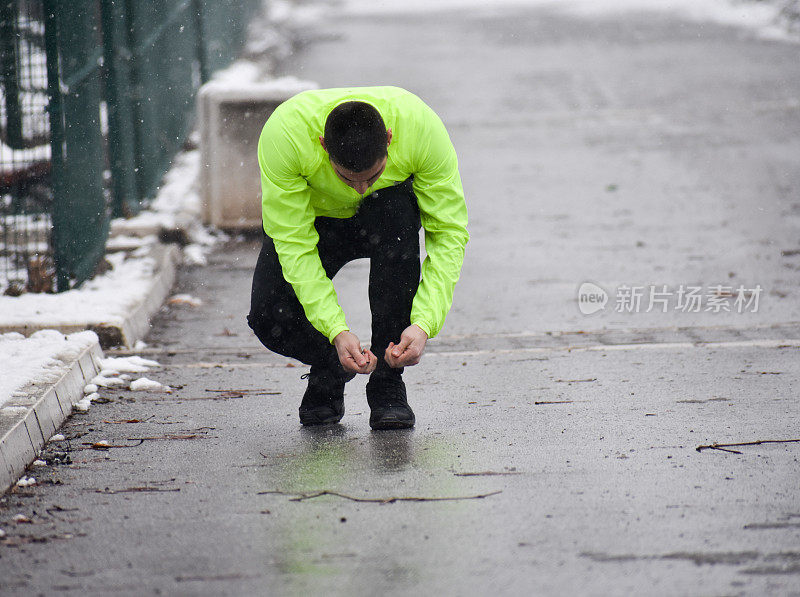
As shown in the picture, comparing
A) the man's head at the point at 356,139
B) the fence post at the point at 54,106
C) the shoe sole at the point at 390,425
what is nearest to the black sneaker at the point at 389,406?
the shoe sole at the point at 390,425

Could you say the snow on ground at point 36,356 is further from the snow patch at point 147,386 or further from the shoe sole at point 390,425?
the shoe sole at point 390,425

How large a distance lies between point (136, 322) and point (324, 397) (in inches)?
79.8

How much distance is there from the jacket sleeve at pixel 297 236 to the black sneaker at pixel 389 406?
43 cm

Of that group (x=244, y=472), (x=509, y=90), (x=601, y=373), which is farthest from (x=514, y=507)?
(x=509, y=90)

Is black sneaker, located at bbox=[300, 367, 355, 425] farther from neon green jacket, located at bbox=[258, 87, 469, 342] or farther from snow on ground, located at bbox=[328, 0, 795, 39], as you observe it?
snow on ground, located at bbox=[328, 0, 795, 39]

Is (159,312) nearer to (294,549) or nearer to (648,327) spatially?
(648,327)

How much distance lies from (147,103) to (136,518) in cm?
570

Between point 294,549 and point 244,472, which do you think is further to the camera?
point 244,472

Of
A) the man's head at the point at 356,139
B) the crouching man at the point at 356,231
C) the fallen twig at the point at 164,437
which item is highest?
the man's head at the point at 356,139

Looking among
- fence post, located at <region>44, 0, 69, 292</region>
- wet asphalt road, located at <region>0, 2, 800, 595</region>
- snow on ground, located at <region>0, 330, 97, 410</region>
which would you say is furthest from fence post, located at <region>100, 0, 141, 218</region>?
snow on ground, located at <region>0, 330, 97, 410</region>

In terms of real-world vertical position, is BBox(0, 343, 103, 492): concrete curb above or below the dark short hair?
below

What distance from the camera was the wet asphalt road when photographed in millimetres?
3387

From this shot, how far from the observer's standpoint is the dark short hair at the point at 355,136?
3.87m

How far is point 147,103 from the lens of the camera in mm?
8977
